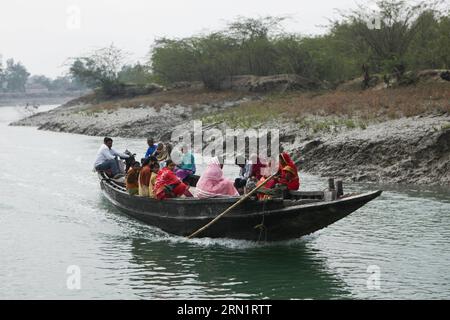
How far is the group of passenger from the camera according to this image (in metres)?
12.7

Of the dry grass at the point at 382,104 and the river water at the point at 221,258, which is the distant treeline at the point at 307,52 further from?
the river water at the point at 221,258

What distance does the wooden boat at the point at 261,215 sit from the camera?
1139cm

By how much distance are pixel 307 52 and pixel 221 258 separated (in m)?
34.2

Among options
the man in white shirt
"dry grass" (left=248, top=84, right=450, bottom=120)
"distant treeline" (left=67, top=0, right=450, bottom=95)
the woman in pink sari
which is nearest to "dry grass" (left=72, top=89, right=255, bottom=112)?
"distant treeline" (left=67, top=0, right=450, bottom=95)

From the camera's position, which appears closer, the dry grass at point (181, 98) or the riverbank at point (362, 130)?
the riverbank at point (362, 130)

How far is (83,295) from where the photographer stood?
395 inches

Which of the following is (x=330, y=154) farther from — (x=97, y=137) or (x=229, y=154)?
(x=97, y=137)

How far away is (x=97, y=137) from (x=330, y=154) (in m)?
21.3

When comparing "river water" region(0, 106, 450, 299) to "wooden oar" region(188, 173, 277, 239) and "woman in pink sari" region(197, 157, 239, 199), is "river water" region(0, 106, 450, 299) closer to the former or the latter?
"wooden oar" region(188, 173, 277, 239)

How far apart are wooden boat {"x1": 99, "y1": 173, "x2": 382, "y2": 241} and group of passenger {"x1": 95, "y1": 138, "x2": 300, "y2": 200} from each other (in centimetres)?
27

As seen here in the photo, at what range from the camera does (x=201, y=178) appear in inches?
506

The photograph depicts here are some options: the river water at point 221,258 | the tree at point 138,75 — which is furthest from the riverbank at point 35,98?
the river water at point 221,258

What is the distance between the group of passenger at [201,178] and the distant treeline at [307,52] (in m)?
18.5
